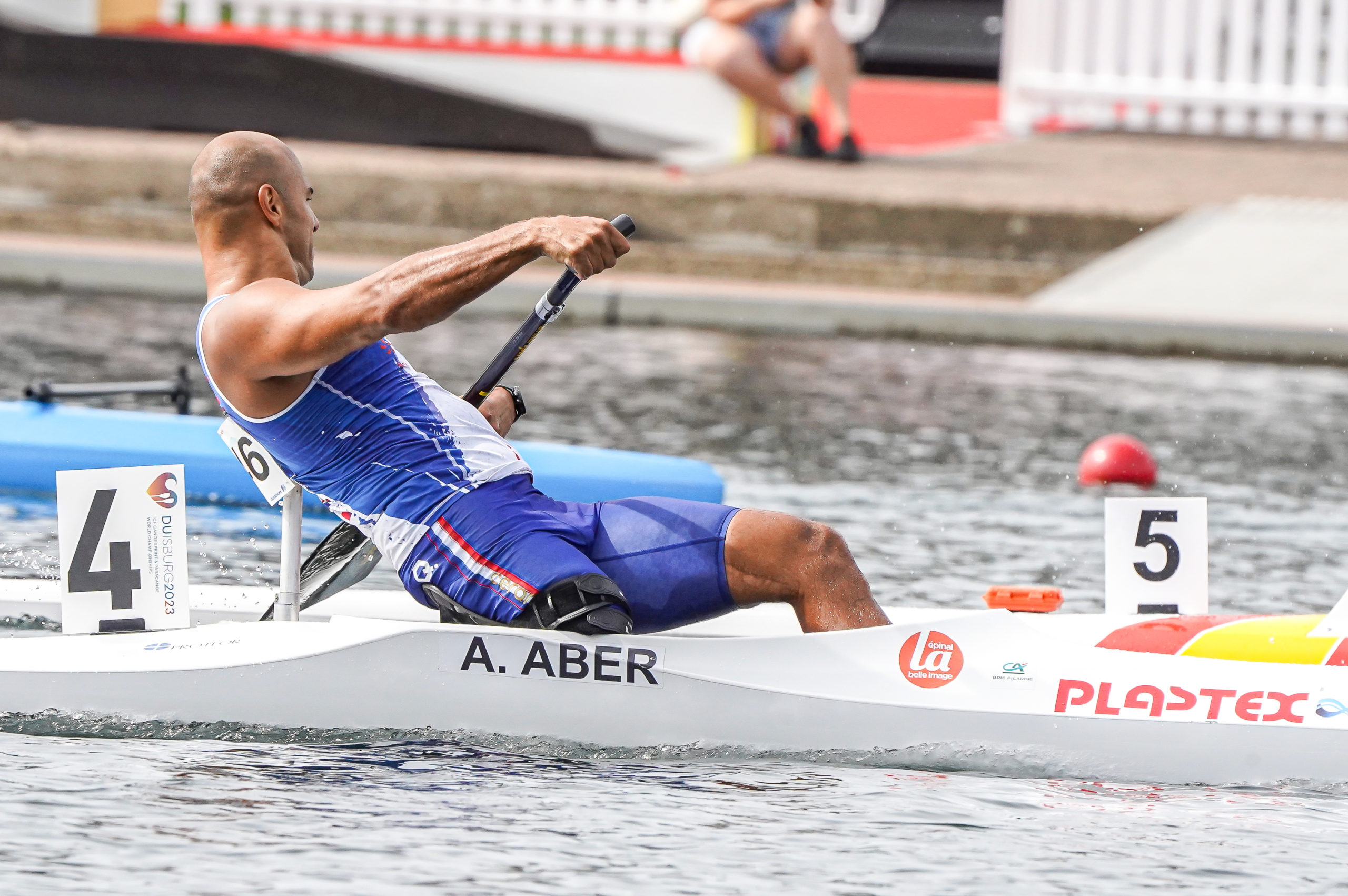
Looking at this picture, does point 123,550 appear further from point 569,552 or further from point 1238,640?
point 1238,640

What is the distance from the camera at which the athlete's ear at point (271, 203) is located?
4.17 metres

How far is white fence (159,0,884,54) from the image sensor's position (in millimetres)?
14602

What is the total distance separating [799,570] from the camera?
4219mm

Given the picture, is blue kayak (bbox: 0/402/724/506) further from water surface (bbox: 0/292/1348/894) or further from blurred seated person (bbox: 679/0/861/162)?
blurred seated person (bbox: 679/0/861/162)

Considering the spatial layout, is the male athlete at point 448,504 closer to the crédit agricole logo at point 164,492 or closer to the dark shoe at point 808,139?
the crédit agricole logo at point 164,492

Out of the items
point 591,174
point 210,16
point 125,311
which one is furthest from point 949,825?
point 210,16

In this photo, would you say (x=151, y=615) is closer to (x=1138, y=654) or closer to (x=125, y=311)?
(x=1138, y=654)

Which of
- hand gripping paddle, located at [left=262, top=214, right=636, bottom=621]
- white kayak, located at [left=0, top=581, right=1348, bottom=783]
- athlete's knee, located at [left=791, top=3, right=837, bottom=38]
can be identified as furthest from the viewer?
athlete's knee, located at [left=791, top=3, right=837, bottom=38]

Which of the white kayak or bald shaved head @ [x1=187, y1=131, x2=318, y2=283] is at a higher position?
bald shaved head @ [x1=187, y1=131, x2=318, y2=283]

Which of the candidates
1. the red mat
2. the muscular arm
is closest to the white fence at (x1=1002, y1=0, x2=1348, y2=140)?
the red mat

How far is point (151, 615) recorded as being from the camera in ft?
14.8

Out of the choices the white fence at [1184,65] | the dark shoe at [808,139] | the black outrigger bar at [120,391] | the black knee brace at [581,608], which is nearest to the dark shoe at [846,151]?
the dark shoe at [808,139]

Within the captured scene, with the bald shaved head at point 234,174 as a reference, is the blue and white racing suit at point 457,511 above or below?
below

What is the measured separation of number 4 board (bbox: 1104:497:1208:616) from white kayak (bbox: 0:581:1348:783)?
383mm
